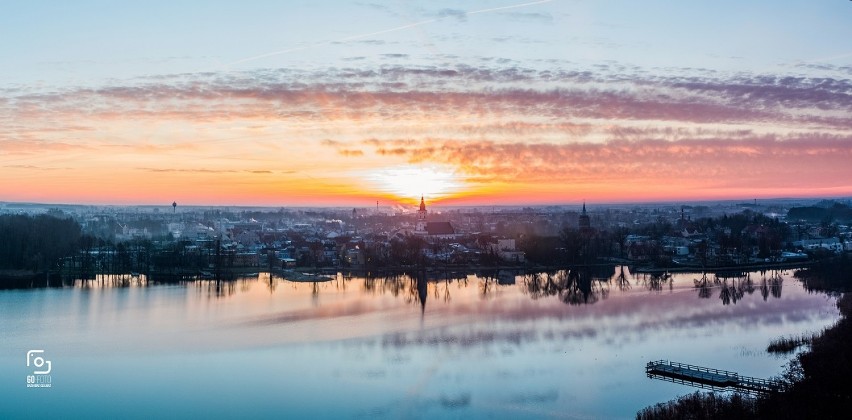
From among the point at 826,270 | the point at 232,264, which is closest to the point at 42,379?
the point at 232,264

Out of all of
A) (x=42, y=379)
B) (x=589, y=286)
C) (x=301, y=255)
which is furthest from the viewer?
(x=301, y=255)

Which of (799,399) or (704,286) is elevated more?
(799,399)

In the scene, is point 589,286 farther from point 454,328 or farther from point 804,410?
point 804,410

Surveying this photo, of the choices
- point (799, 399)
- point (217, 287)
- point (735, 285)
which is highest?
point (799, 399)

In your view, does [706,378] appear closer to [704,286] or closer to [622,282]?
[704,286]

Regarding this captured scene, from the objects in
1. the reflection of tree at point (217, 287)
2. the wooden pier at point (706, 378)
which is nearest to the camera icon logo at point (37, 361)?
the reflection of tree at point (217, 287)

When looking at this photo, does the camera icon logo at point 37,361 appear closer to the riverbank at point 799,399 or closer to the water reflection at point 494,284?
the water reflection at point 494,284

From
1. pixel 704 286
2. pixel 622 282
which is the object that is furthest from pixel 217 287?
pixel 704 286
